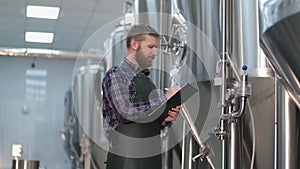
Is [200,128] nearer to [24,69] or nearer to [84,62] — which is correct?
[84,62]

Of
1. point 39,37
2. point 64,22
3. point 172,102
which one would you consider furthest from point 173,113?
point 39,37

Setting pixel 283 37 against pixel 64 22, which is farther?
pixel 64 22

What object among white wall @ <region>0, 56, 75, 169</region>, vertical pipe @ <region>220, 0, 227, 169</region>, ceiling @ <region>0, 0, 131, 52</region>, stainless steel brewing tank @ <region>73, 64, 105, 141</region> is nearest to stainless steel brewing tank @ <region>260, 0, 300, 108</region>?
vertical pipe @ <region>220, 0, 227, 169</region>

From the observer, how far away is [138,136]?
2.00 meters

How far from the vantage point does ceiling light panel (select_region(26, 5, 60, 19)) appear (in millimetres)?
6020

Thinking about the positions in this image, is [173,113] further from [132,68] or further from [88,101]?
[88,101]

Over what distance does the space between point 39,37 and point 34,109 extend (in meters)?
1.27

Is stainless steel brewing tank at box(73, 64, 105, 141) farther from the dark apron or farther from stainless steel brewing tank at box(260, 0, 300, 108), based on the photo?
stainless steel brewing tank at box(260, 0, 300, 108)

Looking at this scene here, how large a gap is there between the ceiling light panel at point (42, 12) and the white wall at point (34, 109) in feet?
6.27

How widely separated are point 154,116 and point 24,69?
650 cm

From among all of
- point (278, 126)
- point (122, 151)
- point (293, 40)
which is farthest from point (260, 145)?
point (293, 40)

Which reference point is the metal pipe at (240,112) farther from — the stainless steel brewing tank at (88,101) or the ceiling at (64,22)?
the ceiling at (64,22)

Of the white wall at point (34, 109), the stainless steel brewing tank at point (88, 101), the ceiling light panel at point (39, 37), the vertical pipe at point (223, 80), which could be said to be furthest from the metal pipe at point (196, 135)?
the white wall at point (34, 109)

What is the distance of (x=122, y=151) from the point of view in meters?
2.03
